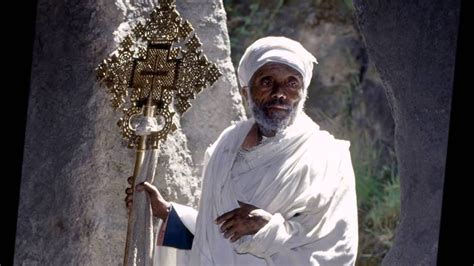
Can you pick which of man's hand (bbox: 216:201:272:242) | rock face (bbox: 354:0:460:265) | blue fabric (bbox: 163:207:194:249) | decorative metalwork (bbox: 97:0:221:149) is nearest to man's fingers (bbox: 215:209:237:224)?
man's hand (bbox: 216:201:272:242)

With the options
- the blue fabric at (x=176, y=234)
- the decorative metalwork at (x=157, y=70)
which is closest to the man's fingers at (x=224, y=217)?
the blue fabric at (x=176, y=234)

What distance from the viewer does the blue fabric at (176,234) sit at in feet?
21.4

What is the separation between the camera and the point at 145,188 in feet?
21.4

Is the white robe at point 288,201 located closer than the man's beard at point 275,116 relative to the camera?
Yes

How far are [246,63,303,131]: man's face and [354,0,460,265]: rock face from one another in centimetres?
34

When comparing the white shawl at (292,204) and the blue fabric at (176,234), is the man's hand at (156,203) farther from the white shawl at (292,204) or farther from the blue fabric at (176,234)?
the white shawl at (292,204)

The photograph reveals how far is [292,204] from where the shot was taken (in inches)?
247

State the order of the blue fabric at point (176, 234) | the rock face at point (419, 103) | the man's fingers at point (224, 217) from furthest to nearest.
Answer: the blue fabric at point (176, 234) → the man's fingers at point (224, 217) → the rock face at point (419, 103)

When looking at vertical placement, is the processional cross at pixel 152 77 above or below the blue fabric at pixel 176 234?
above

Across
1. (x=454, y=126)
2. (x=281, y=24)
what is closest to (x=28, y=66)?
(x=454, y=126)

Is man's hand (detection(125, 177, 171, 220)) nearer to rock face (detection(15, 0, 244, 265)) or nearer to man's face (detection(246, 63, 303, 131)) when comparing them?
rock face (detection(15, 0, 244, 265))

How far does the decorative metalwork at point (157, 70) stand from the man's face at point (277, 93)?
356mm

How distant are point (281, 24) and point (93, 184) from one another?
17.5ft

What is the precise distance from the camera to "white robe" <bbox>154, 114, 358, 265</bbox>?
6.22m
